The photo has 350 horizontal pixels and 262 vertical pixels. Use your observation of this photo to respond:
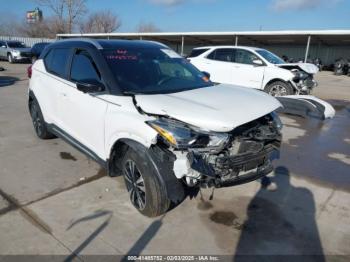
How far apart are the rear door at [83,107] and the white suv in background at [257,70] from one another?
7.31 meters

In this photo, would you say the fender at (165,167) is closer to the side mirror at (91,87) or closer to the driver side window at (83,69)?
the side mirror at (91,87)

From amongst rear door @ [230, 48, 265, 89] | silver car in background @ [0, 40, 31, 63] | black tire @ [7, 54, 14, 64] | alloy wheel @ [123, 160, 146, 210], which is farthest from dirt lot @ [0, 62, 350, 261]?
black tire @ [7, 54, 14, 64]

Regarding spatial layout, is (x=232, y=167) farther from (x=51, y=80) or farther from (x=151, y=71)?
(x=51, y=80)

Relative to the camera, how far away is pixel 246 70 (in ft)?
34.0

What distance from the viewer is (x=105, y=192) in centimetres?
372

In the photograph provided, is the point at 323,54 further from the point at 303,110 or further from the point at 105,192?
the point at 105,192

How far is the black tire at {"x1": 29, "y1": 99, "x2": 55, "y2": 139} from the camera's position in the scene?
5.16 metres

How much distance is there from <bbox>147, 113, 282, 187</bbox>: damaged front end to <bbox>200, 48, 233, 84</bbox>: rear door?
806 cm

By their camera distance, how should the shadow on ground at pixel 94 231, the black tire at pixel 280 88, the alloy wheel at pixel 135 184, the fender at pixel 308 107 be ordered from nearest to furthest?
the shadow on ground at pixel 94 231 → the alloy wheel at pixel 135 184 → the fender at pixel 308 107 → the black tire at pixel 280 88

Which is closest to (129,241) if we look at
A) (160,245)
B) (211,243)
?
(160,245)

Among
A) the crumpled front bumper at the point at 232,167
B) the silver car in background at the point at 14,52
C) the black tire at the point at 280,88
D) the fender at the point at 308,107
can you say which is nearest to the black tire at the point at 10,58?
the silver car in background at the point at 14,52

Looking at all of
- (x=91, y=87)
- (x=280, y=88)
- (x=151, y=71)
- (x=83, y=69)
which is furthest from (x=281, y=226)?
(x=280, y=88)

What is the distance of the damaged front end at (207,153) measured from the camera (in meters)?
2.76

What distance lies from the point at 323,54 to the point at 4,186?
118ft
